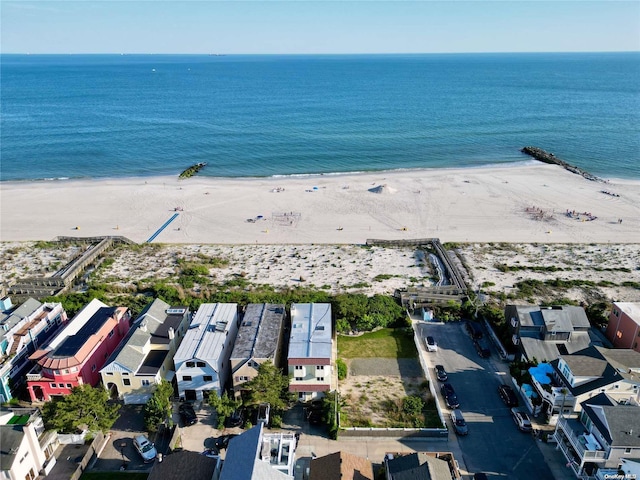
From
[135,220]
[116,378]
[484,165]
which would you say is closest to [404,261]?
[116,378]

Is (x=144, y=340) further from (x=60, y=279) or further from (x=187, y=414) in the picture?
(x=60, y=279)

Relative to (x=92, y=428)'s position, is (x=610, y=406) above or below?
above

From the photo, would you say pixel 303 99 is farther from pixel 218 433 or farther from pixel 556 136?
pixel 218 433

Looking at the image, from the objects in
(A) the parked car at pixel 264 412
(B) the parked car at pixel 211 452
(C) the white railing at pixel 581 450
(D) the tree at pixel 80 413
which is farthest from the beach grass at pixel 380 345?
(D) the tree at pixel 80 413

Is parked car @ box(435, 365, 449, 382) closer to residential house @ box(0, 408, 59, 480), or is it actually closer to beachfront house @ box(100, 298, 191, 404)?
beachfront house @ box(100, 298, 191, 404)

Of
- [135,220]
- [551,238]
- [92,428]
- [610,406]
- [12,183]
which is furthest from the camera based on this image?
[12,183]

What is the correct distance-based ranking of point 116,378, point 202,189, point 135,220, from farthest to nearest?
point 202,189 < point 135,220 < point 116,378
